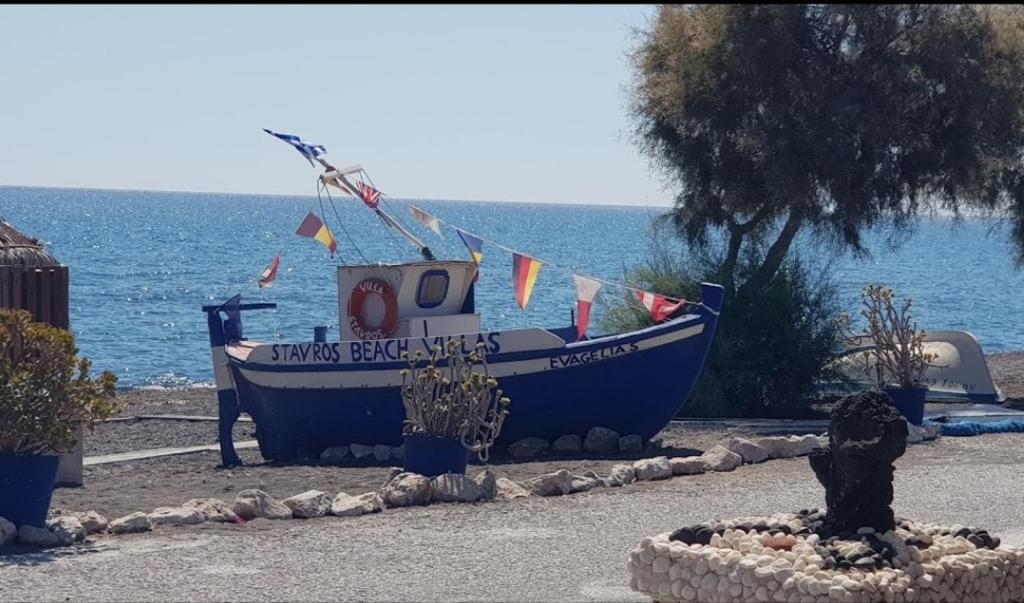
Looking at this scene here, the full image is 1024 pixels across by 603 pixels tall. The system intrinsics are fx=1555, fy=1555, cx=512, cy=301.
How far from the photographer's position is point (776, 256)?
19812 millimetres

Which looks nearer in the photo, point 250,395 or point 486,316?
point 250,395

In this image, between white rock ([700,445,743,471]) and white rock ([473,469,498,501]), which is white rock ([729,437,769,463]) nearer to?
white rock ([700,445,743,471])

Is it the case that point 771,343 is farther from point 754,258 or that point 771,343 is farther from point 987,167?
point 987,167

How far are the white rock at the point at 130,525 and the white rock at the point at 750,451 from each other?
542 cm

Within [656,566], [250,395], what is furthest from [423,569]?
[250,395]

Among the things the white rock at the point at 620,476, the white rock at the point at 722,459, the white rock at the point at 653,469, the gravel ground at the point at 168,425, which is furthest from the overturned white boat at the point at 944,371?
the white rock at the point at 620,476

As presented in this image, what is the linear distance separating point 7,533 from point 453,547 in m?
2.70

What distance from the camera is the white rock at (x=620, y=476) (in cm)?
1210

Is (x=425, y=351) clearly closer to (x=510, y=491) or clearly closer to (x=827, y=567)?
(x=510, y=491)

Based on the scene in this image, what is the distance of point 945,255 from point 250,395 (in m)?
98.6

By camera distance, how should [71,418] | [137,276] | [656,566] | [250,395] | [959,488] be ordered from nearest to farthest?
[656,566]
[71,418]
[959,488]
[250,395]
[137,276]

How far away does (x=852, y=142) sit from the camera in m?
18.8

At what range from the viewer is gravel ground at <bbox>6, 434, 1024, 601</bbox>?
8.34 meters

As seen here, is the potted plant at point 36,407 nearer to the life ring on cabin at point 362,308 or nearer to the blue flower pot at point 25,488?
the blue flower pot at point 25,488
